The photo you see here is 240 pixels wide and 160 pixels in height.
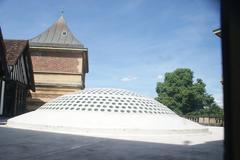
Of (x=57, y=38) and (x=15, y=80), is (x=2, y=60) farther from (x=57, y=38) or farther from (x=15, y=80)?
(x=57, y=38)

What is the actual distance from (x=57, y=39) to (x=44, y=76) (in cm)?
462

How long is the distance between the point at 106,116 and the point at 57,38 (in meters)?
21.4

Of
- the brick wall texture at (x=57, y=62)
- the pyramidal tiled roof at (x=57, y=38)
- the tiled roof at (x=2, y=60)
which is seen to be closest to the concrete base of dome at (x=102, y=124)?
the tiled roof at (x=2, y=60)

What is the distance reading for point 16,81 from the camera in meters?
21.9

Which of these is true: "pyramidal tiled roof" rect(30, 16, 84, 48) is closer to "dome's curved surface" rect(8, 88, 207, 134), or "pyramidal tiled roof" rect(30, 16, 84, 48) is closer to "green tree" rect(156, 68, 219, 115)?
"dome's curved surface" rect(8, 88, 207, 134)

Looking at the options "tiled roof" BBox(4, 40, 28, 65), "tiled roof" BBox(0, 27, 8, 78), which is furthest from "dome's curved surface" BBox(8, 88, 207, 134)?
"tiled roof" BBox(4, 40, 28, 65)

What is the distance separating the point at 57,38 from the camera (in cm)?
3431

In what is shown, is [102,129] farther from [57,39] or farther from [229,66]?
[57,39]

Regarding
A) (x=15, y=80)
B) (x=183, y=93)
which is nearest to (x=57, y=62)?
(x=15, y=80)

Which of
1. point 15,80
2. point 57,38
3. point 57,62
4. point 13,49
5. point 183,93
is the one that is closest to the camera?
point 15,80

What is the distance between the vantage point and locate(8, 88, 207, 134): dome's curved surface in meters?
13.4

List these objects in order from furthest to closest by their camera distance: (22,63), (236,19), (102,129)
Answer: (22,63)
(102,129)
(236,19)

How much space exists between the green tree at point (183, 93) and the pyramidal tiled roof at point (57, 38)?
72.5 feet

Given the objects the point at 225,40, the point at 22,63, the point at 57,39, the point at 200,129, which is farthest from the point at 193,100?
the point at 225,40
